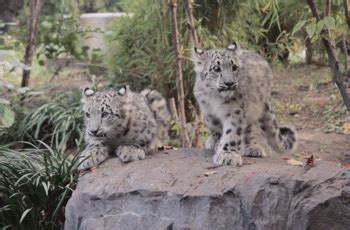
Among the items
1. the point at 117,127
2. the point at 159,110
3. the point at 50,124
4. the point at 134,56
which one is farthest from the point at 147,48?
the point at 117,127

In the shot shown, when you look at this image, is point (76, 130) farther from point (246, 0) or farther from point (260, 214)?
point (260, 214)

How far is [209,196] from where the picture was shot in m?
4.40

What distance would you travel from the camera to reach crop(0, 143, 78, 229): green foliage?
5445mm

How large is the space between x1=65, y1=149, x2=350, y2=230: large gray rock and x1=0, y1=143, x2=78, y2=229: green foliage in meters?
0.39

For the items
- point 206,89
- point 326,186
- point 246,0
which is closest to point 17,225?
point 206,89

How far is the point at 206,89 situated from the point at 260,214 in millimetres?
1310

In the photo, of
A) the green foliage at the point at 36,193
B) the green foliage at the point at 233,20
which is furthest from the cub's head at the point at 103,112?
the green foliage at the point at 233,20

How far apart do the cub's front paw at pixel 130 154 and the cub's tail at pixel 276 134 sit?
41.4 inches

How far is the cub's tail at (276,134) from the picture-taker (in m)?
5.61

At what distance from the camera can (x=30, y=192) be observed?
550 cm

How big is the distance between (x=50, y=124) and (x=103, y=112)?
375 centimetres

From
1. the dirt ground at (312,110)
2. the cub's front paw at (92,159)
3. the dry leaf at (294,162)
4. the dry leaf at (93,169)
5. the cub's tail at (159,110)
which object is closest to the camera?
the dry leaf at (294,162)

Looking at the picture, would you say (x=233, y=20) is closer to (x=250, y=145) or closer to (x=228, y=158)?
(x=250, y=145)

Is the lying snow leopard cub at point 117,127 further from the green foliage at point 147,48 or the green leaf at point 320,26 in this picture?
the green foliage at point 147,48
